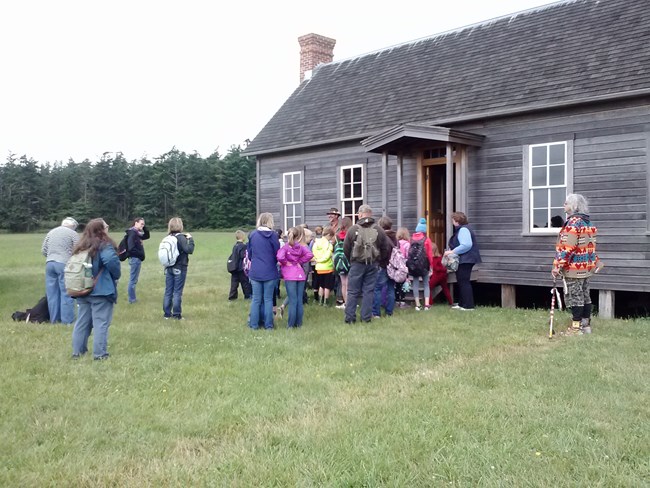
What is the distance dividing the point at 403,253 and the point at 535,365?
482 cm

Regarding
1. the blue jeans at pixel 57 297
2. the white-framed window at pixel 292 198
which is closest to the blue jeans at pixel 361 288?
the blue jeans at pixel 57 297

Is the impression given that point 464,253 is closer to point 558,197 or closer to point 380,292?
point 380,292

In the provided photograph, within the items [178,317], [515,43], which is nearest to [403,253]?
[178,317]

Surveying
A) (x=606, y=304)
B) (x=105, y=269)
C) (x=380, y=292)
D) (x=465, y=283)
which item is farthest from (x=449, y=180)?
(x=105, y=269)

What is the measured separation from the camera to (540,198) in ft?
41.0

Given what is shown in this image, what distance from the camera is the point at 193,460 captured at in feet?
14.9

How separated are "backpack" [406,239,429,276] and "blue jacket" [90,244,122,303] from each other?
19.3ft

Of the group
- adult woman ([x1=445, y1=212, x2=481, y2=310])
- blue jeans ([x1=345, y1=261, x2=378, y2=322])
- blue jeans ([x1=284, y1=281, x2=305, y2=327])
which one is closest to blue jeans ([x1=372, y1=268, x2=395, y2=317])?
blue jeans ([x1=345, y1=261, x2=378, y2=322])

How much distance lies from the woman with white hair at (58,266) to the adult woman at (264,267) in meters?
3.11

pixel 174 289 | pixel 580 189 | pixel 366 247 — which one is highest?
pixel 580 189

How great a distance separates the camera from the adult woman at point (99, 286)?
25.2 ft

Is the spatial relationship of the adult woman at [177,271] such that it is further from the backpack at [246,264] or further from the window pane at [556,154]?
the window pane at [556,154]

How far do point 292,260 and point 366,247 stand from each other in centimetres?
129

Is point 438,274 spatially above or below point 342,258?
below
